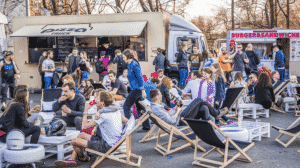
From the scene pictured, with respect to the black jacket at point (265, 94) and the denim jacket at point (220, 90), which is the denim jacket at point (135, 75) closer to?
the denim jacket at point (220, 90)

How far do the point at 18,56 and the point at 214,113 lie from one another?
10.4m

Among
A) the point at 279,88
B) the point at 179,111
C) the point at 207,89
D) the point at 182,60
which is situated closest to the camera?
the point at 179,111

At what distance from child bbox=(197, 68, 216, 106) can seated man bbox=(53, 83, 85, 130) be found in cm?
239

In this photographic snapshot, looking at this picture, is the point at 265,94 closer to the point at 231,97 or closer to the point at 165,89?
the point at 231,97

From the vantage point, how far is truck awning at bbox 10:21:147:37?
12331 millimetres

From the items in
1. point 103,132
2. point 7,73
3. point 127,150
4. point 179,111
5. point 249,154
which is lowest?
point 249,154

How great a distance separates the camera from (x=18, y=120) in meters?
5.04

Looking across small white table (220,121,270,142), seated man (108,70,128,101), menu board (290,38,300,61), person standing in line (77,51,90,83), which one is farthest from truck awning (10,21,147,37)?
menu board (290,38,300,61)

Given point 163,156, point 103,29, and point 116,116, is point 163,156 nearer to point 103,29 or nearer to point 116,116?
point 116,116

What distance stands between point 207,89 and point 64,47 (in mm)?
9033

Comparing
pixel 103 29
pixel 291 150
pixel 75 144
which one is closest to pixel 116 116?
pixel 75 144

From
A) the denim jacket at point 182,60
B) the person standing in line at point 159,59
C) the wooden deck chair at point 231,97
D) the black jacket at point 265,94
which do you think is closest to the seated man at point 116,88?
the wooden deck chair at point 231,97

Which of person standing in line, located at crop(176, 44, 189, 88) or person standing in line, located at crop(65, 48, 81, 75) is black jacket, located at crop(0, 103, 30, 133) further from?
person standing in line, located at crop(176, 44, 189, 88)

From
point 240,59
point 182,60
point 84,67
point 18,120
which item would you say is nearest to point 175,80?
point 182,60
